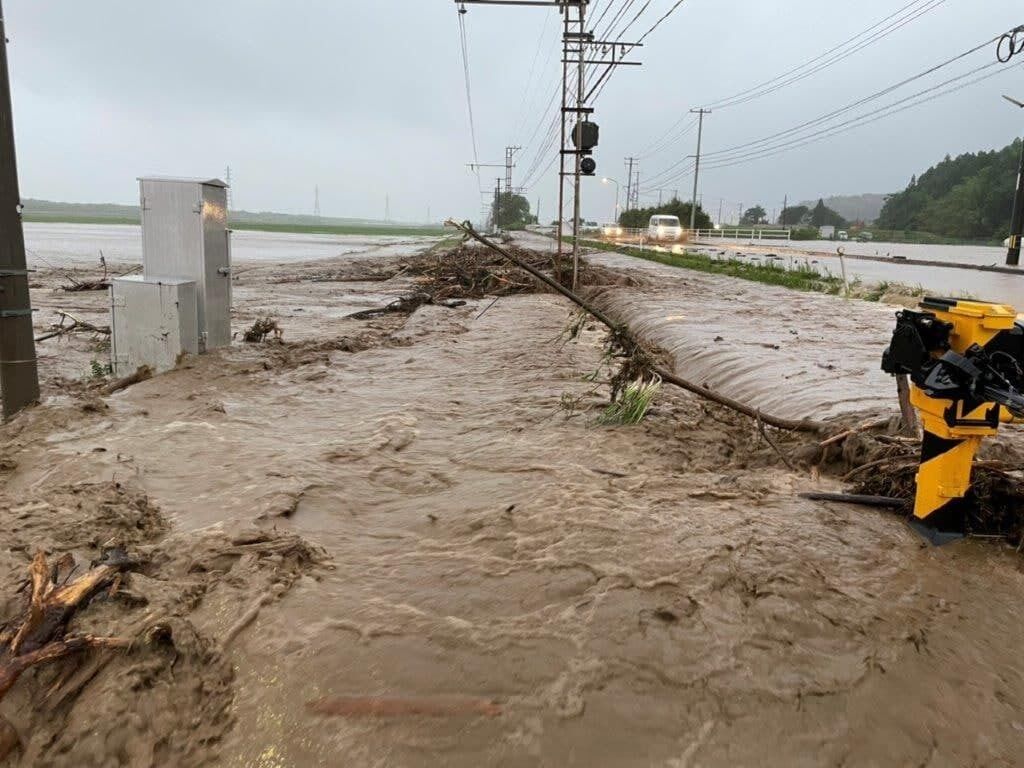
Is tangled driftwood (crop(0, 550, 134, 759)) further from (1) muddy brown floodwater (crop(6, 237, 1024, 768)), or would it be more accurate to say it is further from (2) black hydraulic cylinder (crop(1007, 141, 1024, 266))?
(2) black hydraulic cylinder (crop(1007, 141, 1024, 266))

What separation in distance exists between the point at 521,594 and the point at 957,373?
7.05ft

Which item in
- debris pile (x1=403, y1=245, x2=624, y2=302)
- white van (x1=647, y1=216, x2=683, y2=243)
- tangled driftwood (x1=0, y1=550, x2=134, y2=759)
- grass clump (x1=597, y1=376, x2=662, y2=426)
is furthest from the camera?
white van (x1=647, y1=216, x2=683, y2=243)

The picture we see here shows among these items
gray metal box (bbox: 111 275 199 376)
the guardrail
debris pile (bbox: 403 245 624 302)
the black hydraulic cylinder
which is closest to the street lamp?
the black hydraulic cylinder

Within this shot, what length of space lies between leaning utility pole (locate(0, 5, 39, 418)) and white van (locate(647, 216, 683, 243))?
50.3 meters

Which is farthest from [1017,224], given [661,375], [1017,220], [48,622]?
[48,622]

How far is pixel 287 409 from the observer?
6.59m

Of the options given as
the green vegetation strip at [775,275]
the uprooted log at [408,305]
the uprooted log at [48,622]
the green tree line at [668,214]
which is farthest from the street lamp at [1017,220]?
the green tree line at [668,214]

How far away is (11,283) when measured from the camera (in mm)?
5199

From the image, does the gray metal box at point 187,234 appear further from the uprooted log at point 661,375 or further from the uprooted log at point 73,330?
the uprooted log at point 661,375

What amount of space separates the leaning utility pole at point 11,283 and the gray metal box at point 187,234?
2.36 m

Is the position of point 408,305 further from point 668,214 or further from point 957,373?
point 668,214

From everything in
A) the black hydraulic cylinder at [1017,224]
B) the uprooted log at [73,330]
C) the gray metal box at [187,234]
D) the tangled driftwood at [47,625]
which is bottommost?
the tangled driftwood at [47,625]

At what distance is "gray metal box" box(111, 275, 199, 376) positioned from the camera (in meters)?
7.43

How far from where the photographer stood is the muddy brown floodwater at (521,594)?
2336mm
